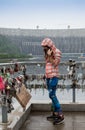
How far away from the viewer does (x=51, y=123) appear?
5301mm

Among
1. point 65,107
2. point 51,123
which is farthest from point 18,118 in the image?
point 65,107

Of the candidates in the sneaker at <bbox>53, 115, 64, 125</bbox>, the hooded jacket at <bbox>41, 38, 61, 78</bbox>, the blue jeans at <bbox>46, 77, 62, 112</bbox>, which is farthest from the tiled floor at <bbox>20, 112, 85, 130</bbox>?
the hooded jacket at <bbox>41, 38, 61, 78</bbox>

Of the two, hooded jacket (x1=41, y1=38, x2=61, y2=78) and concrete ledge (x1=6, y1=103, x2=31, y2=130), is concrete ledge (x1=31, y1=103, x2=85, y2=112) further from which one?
hooded jacket (x1=41, y1=38, x2=61, y2=78)

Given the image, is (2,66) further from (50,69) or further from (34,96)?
(34,96)

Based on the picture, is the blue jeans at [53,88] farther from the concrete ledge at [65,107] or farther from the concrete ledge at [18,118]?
the concrete ledge at [65,107]

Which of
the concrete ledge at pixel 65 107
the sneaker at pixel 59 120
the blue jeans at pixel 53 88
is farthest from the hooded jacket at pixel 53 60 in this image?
the concrete ledge at pixel 65 107

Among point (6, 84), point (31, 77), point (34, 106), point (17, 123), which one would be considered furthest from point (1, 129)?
point (31, 77)

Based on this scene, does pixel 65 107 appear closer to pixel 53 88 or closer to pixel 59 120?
pixel 59 120

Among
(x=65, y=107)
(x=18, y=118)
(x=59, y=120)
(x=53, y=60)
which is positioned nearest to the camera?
(x=18, y=118)

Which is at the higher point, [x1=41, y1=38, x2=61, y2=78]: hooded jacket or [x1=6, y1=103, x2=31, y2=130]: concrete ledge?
[x1=41, y1=38, x2=61, y2=78]: hooded jacket

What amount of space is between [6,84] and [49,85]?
0.64 meters

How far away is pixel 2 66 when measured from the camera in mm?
5074

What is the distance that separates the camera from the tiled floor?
16.5 ft

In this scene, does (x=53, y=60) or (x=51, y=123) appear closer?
(x=53, y=60)
